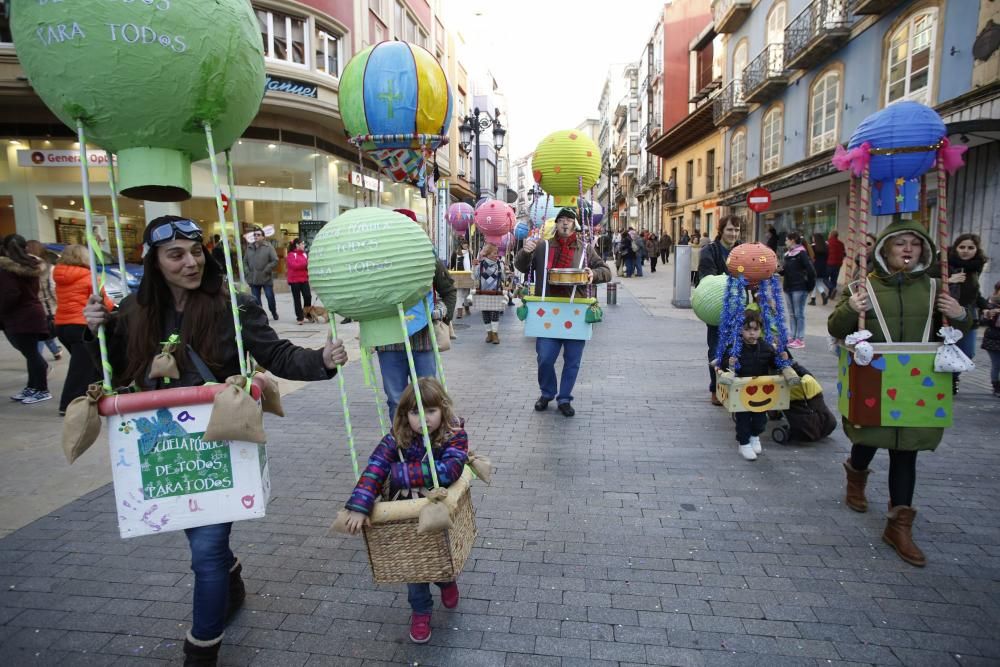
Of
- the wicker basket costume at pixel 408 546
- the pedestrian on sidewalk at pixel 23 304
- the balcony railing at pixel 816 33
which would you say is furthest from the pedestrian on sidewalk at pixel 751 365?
the balcony railing at pixel 816 33

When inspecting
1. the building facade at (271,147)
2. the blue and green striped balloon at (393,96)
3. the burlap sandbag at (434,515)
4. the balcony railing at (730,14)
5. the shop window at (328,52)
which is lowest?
the burlap sandbag at (434,515)

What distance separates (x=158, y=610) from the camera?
109 inches

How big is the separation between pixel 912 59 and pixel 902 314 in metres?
14.2

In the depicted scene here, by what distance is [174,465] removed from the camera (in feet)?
7.41

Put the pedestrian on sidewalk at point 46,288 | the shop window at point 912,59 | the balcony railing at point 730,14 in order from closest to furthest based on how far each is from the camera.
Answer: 1. the pedestrian on sidewalk at point 46,288
2. the shop window at point 912,59
3. the balcony railing at point 730,14

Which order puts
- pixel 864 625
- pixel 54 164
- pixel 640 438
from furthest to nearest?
pixel 54 164 → pixel 640 438 → pixel 864 625

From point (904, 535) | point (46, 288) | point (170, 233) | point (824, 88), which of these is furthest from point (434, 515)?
point (824, 88)

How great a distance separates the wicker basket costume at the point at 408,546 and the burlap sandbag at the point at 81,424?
1.09m

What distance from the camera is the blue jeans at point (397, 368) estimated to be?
164 inches

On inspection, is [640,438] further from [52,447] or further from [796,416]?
[52,447]

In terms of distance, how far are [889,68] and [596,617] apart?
17207 millimetres

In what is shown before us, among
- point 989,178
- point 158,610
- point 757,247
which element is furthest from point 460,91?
point 158,610

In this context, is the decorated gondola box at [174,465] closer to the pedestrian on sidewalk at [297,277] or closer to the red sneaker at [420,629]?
the red sneaker at [420,629]

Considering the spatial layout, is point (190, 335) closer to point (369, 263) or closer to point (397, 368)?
point (369, 263)
